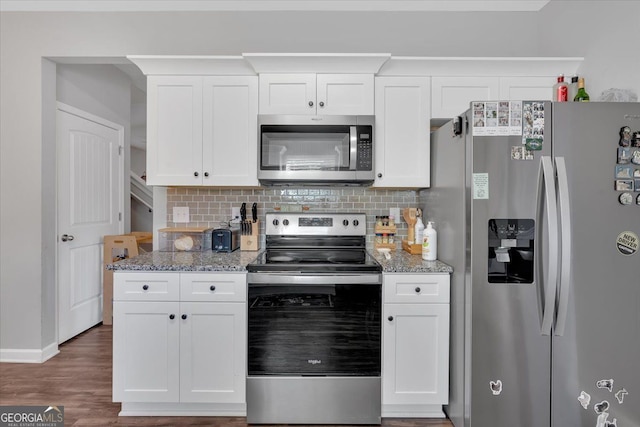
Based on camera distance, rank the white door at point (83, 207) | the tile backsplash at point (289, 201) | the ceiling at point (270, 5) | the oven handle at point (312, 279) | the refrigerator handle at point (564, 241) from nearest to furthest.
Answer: the refrigerator handle at point (564, 241) < the oven handle at point (312, 279) < the ceiling at point (270, 5) < the tile backsplash at point (289, 201) < the white door at point (83, 207)

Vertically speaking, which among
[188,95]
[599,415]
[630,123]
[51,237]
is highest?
[188,95]

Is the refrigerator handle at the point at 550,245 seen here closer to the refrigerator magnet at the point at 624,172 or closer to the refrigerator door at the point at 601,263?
the refrigerator door at the point at 601,263

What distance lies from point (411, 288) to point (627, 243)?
106cm

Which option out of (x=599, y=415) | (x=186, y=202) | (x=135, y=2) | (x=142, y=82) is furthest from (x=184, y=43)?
(x=599, y=415)

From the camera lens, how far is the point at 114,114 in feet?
12.3

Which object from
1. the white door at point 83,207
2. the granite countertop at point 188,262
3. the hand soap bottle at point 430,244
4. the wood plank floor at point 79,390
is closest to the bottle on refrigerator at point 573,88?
the hand soap bottle at point 430,244

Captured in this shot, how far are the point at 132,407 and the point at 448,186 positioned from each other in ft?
7.74

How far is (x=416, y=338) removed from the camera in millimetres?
1972

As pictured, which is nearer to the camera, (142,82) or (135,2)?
(135,2)

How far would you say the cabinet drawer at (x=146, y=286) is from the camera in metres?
1.98

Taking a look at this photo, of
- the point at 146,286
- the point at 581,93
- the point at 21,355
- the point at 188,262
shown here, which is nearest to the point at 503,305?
the point at 581,93

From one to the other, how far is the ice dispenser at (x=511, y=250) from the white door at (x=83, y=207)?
11.4ft

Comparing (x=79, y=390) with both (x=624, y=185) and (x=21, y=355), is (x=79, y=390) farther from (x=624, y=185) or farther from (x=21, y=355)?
(x=624, y=185)

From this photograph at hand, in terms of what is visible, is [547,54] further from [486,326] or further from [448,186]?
[486,326]
